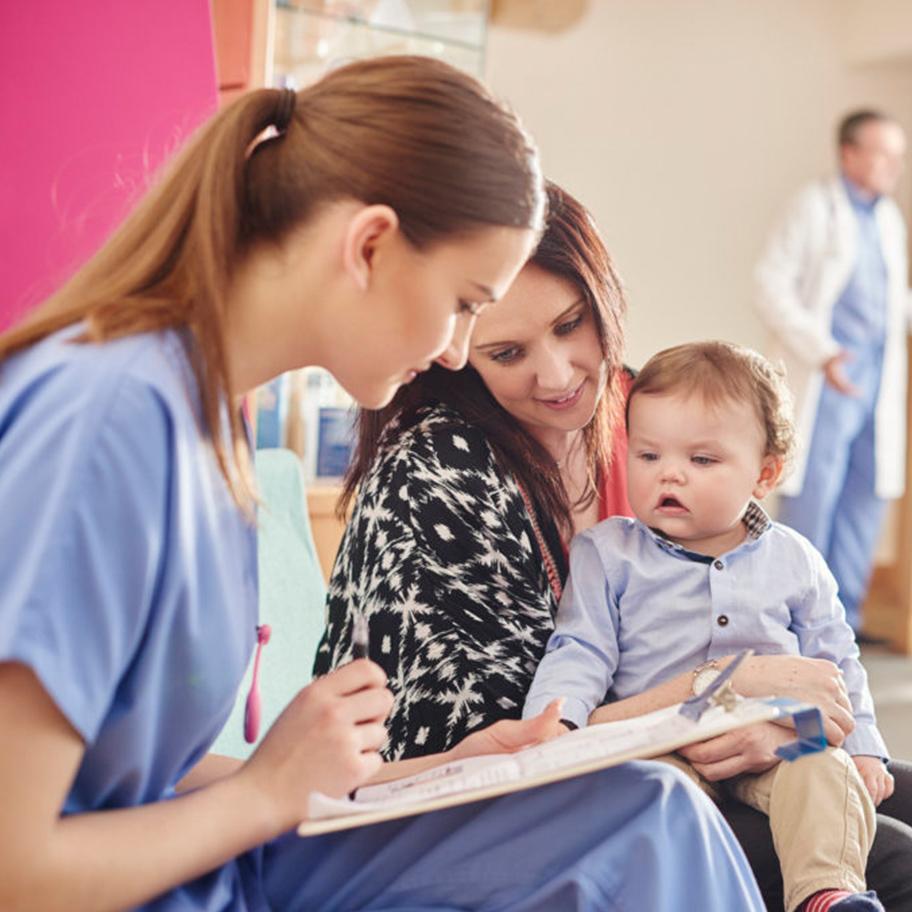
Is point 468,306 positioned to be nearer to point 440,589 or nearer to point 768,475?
point 440,589

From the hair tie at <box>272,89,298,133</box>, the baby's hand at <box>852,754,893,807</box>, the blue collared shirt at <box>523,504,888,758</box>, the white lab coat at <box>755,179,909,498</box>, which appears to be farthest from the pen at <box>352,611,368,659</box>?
the white lab coat at <box>755,179,909,498</box>

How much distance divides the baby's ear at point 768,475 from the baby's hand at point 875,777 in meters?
0.32

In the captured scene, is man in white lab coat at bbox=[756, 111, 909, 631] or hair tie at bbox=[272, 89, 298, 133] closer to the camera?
hair tie at bbox=[272, 89, 298, 133]

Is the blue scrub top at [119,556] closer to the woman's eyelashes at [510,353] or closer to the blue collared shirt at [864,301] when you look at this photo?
the woman's eyelashes at [510,353]

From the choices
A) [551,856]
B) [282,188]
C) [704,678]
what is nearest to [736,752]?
[704,678]

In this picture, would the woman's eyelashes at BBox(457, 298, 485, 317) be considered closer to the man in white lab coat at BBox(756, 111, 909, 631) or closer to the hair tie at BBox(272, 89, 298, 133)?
the hair tie at BBox(272, 89, 298, 133)

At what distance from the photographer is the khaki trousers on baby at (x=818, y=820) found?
134cm

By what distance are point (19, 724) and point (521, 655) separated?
70cm

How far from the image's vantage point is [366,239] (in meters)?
1.05

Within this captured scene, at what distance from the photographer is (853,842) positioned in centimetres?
137

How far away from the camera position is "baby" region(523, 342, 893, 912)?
1560 mm

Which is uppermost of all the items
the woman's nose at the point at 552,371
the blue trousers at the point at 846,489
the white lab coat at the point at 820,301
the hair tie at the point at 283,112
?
the hair tie at the point at 283,112

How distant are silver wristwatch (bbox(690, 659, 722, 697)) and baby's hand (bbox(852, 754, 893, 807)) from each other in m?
0.24

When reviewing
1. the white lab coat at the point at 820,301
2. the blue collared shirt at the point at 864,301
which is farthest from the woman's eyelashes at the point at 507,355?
the blue collared shirt at the point at 864,301
